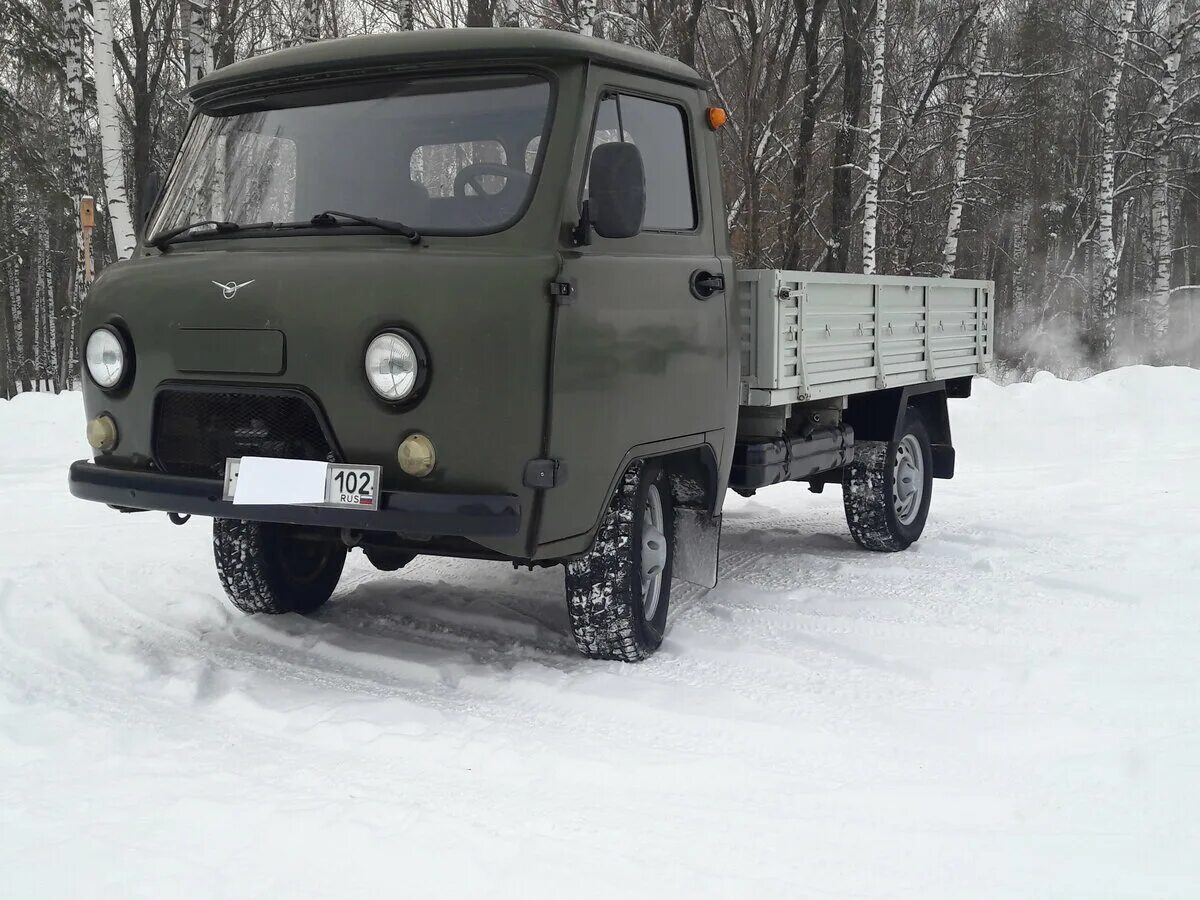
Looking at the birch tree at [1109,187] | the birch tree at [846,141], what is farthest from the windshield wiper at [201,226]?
the birch tree at [1109,187]

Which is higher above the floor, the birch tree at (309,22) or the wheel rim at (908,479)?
the birch tree at (309,22)

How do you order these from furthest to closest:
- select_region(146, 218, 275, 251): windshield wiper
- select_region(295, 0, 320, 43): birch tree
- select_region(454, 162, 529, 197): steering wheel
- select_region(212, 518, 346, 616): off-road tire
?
select_region(295, 0, 320, 43): birch tree
select_region(212, 518, 346, 616): off-road tire
select_region(146, 218, 275, 251): windshield wiper
select_region(454, 162, 529, 197): steering wheel

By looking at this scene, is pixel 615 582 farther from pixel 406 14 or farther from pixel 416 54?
pixel 406 14

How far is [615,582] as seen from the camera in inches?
182

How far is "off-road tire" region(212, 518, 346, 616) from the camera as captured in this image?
17.7 feet

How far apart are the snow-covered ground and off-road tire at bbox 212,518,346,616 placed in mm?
132

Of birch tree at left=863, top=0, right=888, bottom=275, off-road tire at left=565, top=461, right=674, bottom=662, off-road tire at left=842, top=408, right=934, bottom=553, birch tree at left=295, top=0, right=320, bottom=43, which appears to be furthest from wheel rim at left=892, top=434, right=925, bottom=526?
birch tree at left=295, top=0, right=320, bottom=43

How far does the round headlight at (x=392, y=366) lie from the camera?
13.0ft

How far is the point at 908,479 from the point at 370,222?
14.4 feet

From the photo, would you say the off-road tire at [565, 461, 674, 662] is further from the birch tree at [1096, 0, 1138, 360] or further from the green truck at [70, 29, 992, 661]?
the birch tree at [1096, 0, 1138, 360]

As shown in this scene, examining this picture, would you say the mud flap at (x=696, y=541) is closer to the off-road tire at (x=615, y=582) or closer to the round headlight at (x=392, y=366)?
the off-road tire at (x=615, y=582)

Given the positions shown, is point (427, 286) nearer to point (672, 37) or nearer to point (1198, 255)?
point (672, 37)

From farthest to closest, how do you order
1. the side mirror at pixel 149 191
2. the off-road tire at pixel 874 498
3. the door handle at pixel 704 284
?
the off-road tire at pixel 874 498, the side mirror at pixel 149 191, the door handle at pixel 704 284

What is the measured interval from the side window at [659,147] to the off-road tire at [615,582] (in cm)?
102
